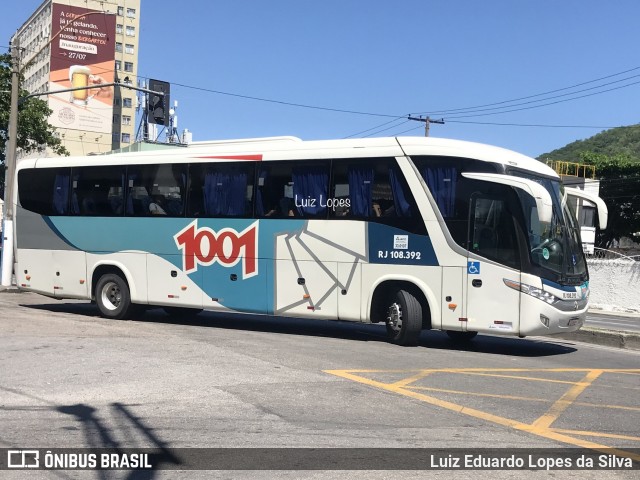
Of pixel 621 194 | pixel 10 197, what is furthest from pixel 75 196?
pixel 621 194

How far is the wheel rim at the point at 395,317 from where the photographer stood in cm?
1191

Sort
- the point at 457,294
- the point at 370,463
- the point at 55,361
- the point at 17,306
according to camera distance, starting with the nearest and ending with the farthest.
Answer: the point at 370,463 → the point at 55,361 → the point at 457,294 → the point at 17,306

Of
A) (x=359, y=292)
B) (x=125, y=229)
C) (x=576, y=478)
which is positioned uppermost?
(x=125, y=229)

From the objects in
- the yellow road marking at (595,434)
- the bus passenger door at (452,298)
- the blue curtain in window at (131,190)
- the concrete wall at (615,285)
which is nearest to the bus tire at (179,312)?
the blue curtain in window at (131,190)

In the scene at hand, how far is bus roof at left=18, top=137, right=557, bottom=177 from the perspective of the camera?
1154 centimetres

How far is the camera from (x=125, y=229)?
1473 centimetres

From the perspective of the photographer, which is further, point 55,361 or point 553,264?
point 553,264

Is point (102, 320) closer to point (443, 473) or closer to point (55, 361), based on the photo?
point (55, 361)

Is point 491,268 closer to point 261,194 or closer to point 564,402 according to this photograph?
point 564,402

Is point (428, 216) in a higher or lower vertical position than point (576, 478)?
higher

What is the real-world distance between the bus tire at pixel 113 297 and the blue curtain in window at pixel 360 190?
5.59 m

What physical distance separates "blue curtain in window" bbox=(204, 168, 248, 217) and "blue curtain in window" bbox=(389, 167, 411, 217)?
10.1 ft

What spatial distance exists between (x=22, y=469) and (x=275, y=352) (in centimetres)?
567

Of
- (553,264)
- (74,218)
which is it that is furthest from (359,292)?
(74,218)
